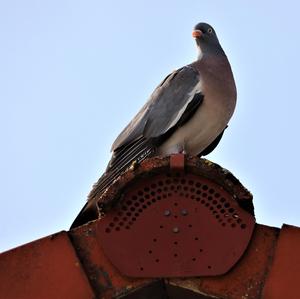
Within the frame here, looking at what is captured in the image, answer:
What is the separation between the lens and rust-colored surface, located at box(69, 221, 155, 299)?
134 inches

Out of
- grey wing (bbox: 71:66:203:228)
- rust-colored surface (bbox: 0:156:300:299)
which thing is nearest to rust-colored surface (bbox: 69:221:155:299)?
rust-colored surface (bbox: 0:156:300:299)

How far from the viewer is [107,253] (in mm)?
3492

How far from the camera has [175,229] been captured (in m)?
3.51

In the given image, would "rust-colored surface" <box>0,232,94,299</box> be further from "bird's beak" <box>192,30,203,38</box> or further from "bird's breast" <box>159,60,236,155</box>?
"bird's beak" <box>192,30,203,38</box>

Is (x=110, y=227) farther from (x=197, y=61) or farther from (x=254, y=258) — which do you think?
(x=197, y=61)

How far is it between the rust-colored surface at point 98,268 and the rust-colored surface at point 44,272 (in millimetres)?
45

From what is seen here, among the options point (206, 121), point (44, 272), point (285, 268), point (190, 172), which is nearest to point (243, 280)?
point (285, 268)

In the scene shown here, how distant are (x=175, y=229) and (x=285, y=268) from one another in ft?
1.54

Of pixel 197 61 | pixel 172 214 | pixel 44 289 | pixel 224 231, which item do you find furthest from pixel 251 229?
pixel 197 61

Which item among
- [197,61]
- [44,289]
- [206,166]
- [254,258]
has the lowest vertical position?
[254,258]

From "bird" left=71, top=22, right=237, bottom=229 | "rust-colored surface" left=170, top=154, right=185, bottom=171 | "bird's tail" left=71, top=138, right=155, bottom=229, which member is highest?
"bird" left=71, top=22, right=237, bottom=229

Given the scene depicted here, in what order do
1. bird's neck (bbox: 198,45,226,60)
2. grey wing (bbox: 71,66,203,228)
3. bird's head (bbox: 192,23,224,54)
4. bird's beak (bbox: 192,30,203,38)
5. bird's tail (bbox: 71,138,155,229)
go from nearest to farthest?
bird's tail (bbox: 71,138,155,229) → grey wing (bbox: 71,66,203,228) → bird's neck (bbox: 198,45,226,60) → bird's head (bbox: 192,23,224,54) → bird's beak (bbox: 192,30,203,38)

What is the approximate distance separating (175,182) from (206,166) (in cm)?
15

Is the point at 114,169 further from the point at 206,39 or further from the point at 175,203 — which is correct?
the point at 206,39
